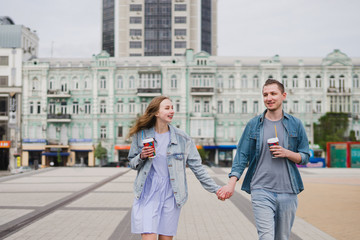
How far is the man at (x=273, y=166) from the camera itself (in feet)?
15.0

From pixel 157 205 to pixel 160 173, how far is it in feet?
1.20

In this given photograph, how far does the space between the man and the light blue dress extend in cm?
67

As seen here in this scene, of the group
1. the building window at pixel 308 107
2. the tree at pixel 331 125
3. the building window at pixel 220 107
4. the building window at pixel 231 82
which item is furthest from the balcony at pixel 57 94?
the tree at pixel 331 125

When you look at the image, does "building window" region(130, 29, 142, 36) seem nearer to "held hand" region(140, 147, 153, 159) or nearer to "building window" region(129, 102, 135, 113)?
"building window" region(129, 102, 135, 113)

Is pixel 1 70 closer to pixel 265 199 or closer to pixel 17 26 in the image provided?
pixel 17 26

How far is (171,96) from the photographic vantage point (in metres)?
49.2

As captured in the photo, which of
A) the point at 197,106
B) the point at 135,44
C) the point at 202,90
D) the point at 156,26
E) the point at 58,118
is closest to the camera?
the point at 202,90

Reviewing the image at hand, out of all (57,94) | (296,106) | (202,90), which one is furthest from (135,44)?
(296,106)

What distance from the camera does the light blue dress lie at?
4.65 meters

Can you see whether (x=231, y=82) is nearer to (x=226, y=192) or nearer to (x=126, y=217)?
(x=126, y=217)

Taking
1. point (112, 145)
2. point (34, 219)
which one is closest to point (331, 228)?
point (34, 219)

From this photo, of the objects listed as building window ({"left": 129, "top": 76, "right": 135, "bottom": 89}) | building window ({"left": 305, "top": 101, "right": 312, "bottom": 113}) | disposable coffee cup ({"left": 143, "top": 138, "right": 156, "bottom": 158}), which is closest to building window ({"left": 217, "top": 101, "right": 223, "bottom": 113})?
building window ({"left": 305, "top": 101, "right": 312, "bottom": 113})

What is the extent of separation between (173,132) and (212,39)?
81.7 m

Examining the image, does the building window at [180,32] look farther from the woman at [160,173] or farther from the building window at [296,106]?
the woman at [160,173]
